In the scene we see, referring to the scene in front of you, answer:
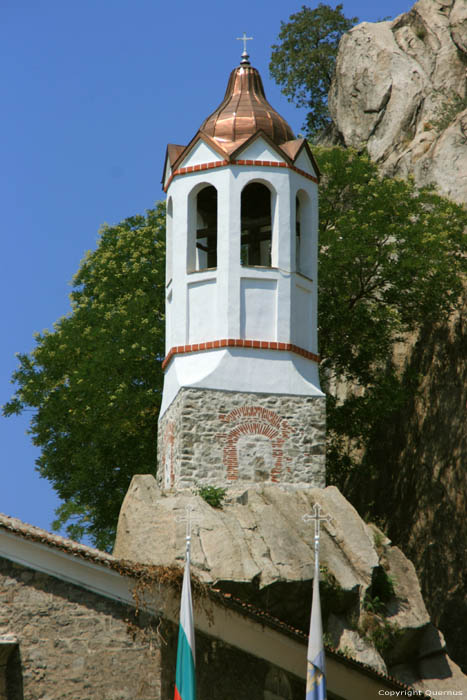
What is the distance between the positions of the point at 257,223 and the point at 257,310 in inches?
101

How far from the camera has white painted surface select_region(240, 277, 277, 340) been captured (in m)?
26.1

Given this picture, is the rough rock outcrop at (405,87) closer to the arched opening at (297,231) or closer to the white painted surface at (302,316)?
the arched opening at (297,231)

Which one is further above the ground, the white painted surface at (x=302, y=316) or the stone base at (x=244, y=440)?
the white painted surface at (x=302, y=316)

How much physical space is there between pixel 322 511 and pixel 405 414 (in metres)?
9.97

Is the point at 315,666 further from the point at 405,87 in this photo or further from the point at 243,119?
the point at 405,87

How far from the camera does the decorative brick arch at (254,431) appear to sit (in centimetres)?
2506

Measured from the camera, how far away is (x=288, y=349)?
26.0 meters

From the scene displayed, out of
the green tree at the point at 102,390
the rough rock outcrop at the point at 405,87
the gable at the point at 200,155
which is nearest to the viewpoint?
the gable at the point at 200,155

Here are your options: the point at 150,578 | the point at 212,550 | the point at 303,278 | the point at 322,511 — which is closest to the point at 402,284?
the point at 303,278

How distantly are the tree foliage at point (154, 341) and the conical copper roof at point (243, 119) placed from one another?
183 inches

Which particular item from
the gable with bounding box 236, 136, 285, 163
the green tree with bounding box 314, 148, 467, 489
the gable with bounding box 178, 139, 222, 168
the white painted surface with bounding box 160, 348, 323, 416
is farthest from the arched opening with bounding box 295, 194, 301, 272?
the green tree with bounding box 314, 148, 467, 489

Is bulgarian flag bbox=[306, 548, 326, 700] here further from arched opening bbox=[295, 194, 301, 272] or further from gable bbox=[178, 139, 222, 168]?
gable bbox=[178, 139, 222, 168]

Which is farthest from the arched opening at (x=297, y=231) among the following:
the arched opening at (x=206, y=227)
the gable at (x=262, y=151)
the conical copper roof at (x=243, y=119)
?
the arched opening at (x=206, y=227)

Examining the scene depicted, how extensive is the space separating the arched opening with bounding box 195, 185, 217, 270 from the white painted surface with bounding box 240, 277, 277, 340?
6.11 feet
